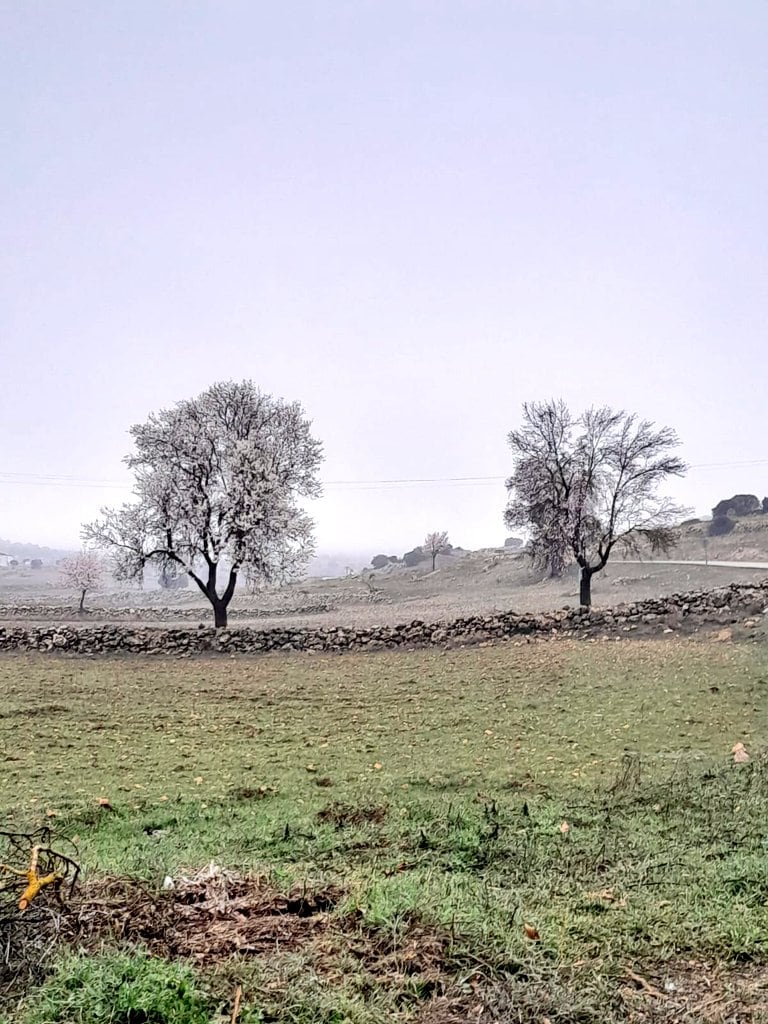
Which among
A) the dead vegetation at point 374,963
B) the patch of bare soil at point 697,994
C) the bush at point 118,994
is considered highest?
the bush at point 118,994

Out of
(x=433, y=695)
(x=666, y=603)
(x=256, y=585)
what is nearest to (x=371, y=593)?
(x=256, y=585)

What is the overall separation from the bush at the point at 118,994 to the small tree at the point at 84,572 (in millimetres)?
A: 45153

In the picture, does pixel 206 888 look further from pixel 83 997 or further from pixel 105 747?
pixel 105 747

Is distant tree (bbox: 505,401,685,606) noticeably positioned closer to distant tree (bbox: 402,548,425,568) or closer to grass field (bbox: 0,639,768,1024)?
grass field (bbox: 0,639,768,1024)

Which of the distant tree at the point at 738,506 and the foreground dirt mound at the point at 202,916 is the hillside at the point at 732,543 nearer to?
the distant tree at the point at 738,506

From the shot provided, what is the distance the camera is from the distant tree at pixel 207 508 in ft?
73.9

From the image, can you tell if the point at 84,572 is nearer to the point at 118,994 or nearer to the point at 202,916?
the point at 202,916

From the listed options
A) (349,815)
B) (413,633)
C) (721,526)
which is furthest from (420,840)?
(721,526)

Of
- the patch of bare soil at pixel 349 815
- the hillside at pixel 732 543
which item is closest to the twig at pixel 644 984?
the patch of bare soil at pixel 349 815

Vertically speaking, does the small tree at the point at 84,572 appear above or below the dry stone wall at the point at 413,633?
above

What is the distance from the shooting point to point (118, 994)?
219 centimetres

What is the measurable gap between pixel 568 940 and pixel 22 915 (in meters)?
2.47

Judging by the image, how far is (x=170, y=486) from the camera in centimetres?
2252

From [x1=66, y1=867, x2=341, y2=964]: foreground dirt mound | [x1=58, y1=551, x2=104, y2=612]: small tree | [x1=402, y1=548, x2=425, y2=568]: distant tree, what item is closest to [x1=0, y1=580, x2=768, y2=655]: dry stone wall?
[x1=66, y1=867, x2=341, y2=964]: foreground dirt mound
